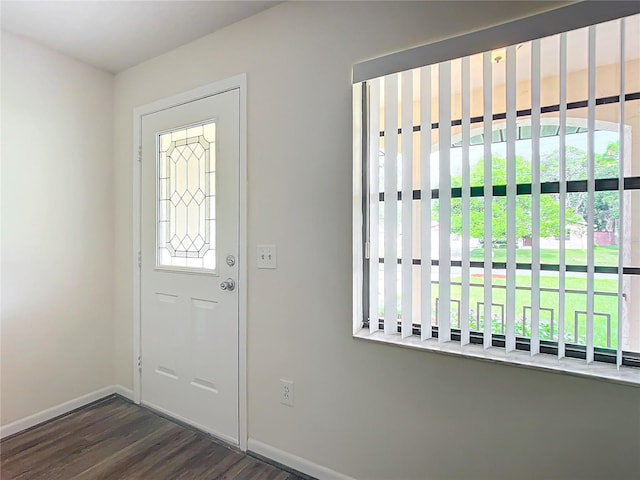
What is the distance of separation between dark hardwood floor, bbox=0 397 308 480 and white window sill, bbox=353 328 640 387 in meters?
0.96

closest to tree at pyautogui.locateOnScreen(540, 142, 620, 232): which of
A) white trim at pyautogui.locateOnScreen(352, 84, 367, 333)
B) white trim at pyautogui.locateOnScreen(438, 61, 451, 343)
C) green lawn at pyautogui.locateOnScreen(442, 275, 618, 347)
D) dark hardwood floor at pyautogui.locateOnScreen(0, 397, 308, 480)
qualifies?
green lawn at pyautogui.locateOnScreen(442, 275, 618, 347)

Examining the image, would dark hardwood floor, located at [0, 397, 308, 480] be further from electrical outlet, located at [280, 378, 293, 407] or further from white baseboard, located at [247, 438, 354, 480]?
electrical outlet, located at [280, 378, 293, 407]

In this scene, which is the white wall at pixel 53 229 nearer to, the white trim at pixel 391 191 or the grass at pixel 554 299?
the white trim at pixel 391 191

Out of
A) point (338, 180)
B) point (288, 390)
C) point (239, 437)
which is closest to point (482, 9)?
point (338, 180)

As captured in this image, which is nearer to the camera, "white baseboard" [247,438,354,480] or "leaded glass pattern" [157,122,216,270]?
"white baseboard" [247,438,354,480]

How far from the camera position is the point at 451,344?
153 cm

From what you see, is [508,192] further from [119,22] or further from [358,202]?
[119,22]

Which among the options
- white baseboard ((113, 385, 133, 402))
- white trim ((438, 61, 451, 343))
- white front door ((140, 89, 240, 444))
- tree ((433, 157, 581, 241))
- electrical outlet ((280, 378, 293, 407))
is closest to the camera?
tree ((433, 157, 581, 241))

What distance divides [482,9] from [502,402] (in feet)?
5.11

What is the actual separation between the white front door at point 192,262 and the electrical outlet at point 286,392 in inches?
13.0

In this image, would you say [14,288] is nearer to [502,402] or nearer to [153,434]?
[153,434]

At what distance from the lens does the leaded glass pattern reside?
220 centimetres

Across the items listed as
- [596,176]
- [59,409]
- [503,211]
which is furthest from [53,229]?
[596,176]

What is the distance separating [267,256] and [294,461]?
3.57 feet
